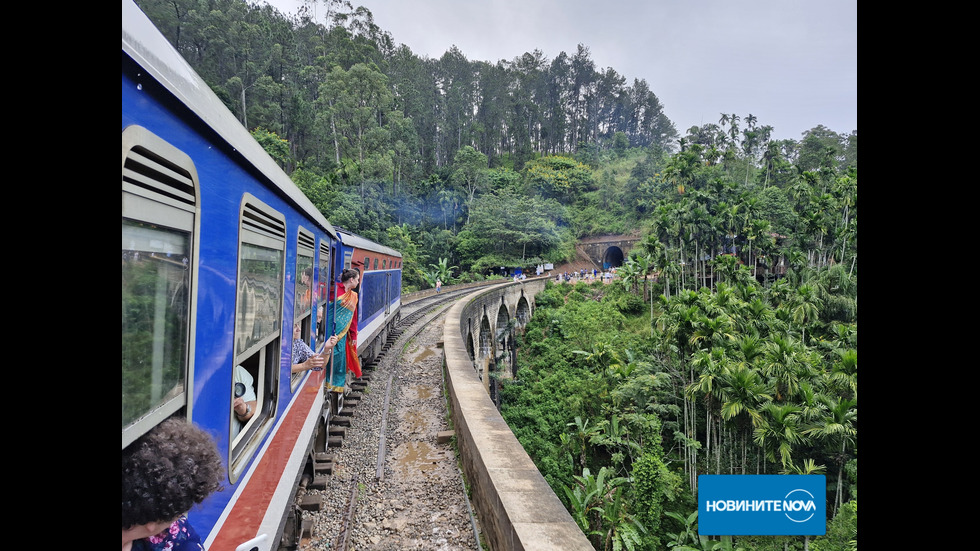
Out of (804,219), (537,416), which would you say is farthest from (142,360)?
(804,219)

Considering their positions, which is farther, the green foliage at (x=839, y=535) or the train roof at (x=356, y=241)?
the train roof at (x=356, y=241)

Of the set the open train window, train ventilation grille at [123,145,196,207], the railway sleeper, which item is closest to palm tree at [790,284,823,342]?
the railway sleeper

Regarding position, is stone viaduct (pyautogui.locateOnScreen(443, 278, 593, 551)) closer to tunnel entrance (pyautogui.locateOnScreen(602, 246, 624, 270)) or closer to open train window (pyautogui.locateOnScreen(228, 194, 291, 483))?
open train window (pyautogui.locateOnScreen(228, 194, 291, 483))

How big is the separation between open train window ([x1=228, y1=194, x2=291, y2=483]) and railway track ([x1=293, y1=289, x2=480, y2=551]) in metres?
1.76

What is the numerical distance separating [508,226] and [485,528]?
38.1m

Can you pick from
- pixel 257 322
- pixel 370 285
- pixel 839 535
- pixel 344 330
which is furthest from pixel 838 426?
pixel 257 322

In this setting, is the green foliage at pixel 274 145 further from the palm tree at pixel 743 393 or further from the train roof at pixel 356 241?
the palm tree at pixel 743 393

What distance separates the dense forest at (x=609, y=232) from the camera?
11.9m

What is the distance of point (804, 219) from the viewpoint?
1141 inches

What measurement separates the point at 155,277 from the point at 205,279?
328 millimetres

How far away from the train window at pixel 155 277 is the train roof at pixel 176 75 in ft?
0.51

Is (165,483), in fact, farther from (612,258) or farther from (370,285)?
(612,258)

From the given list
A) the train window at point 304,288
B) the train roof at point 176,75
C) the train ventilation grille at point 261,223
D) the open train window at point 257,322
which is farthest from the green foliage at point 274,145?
the train roof at point 176,75

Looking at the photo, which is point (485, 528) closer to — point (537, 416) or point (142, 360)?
point (142, 360)
